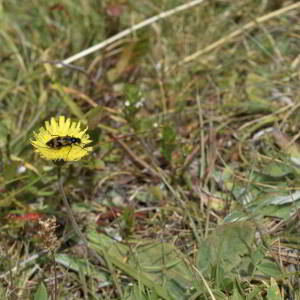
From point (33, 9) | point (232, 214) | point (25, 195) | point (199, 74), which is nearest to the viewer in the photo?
point (232, 214)

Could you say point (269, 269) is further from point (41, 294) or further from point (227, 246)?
point (41, 294)

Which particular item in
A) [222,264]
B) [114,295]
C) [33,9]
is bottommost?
[114,295]

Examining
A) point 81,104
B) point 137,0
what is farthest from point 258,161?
point 137,0

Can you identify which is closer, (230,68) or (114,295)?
(114,295)

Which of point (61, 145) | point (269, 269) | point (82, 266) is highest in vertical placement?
point (61, 145)

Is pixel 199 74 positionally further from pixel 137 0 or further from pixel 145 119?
pixel 137 0

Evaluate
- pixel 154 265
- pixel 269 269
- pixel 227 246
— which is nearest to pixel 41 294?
pixel 154 265

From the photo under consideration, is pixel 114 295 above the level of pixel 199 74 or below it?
below

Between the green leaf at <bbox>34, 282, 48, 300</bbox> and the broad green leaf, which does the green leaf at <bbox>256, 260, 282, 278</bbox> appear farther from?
the green leaf at <bbox>34, 282, 48, 300</bbox>

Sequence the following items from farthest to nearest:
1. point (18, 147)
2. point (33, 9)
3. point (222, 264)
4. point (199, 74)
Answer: point (33, 9), point (199, 74), point (18, 147), point (222, 264)
